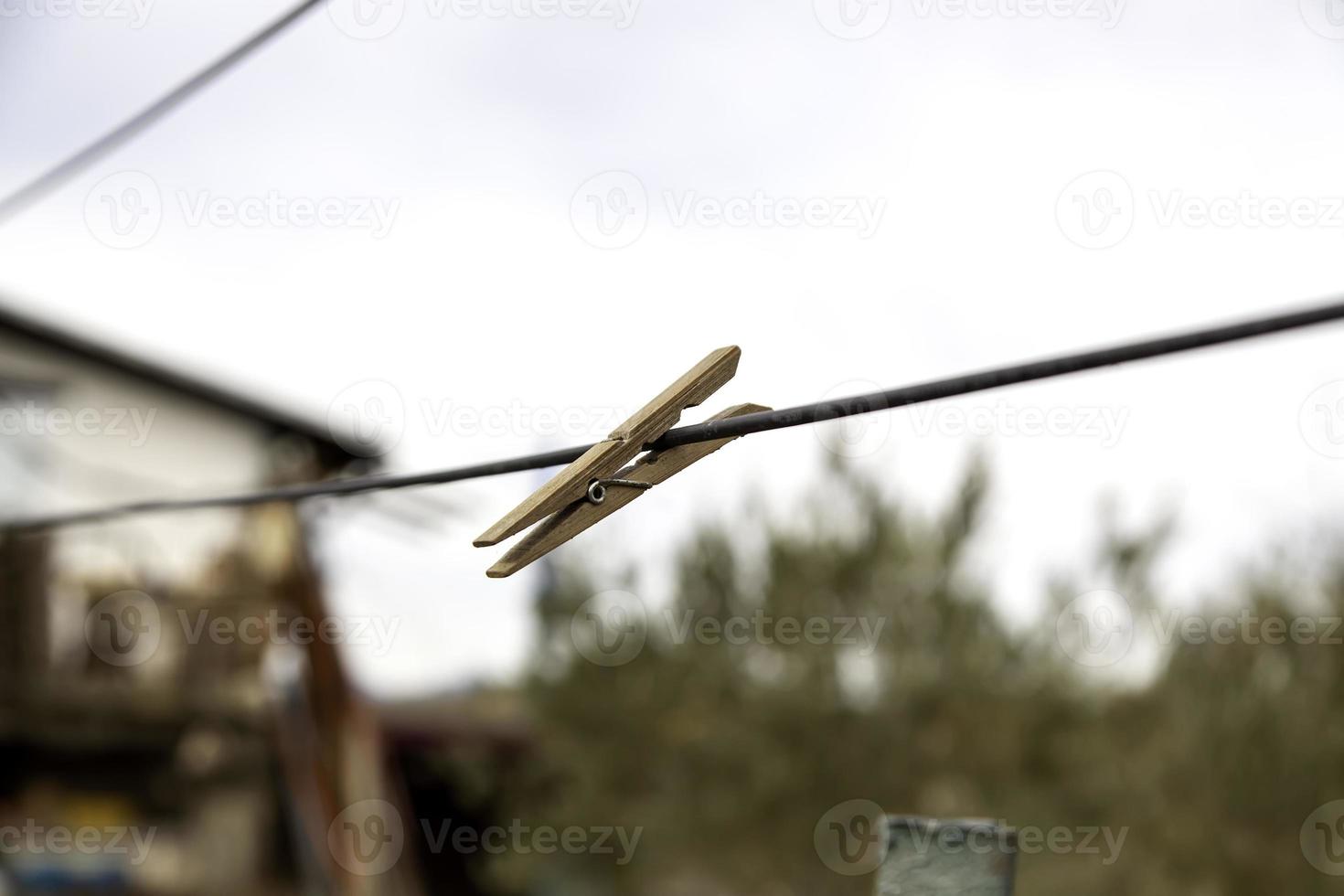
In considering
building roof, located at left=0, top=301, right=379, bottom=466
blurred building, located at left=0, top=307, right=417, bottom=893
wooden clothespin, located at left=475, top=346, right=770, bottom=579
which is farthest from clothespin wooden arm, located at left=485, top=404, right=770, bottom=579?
building roof, located at left=0, top=301, right=379, bottom=466

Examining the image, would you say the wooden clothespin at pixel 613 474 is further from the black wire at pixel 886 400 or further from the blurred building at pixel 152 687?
the blurred building at pixel 152 687

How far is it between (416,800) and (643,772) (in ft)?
13.9

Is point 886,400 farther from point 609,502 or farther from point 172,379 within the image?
point 172,379

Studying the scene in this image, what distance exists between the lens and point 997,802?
13328mm

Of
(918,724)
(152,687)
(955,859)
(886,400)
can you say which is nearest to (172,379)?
(152,687)

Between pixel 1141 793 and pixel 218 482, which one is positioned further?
pixel 218 482

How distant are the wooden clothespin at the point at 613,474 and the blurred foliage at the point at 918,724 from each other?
10806mm

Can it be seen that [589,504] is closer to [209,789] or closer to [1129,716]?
[1129,716]

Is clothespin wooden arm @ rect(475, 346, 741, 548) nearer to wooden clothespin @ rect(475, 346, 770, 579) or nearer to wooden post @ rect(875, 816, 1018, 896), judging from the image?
wooden clothespin @ rect(475, 346, 770, 579)

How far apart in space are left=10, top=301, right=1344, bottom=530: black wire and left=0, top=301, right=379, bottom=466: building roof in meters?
11.1

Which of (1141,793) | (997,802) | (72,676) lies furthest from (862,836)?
(72,676)

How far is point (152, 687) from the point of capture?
12836 millimetres

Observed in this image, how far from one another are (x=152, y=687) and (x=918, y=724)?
27.3 ft

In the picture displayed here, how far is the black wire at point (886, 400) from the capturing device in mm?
1959
